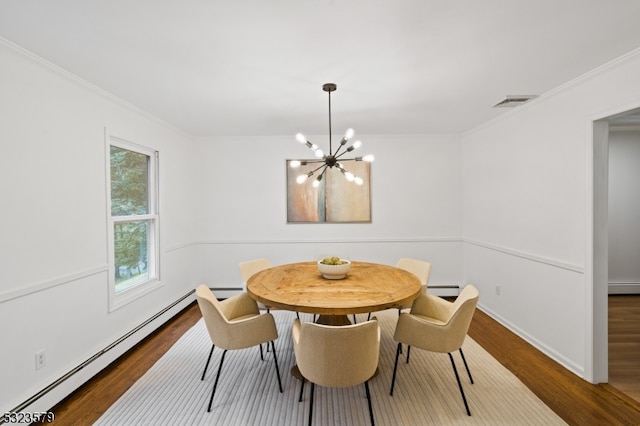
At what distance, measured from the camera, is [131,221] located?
316 cm

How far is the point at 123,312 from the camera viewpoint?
9.39ft

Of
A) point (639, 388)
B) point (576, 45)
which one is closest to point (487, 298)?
point (639, 388)

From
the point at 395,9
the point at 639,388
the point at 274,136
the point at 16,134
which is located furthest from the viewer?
the point at 274,136

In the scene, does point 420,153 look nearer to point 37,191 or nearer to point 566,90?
point 566,90

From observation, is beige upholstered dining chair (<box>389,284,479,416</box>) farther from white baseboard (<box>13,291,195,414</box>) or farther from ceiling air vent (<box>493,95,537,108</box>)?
white baseboard (<box>13,291,195,414</box>)

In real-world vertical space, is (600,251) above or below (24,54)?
below

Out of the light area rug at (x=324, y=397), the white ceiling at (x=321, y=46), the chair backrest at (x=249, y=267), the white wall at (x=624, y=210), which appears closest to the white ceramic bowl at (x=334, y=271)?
the light area rug at (x=324, y=397)

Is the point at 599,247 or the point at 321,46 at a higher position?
the point at 321,46

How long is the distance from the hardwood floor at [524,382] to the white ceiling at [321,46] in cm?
243

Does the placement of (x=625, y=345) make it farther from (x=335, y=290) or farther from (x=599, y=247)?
(x=335, y=290)

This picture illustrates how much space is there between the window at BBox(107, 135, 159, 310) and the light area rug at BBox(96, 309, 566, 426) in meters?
0.92

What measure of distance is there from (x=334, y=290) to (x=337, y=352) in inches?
24.3

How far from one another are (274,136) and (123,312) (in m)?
2.92

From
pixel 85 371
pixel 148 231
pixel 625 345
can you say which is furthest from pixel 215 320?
pixel 625 345
